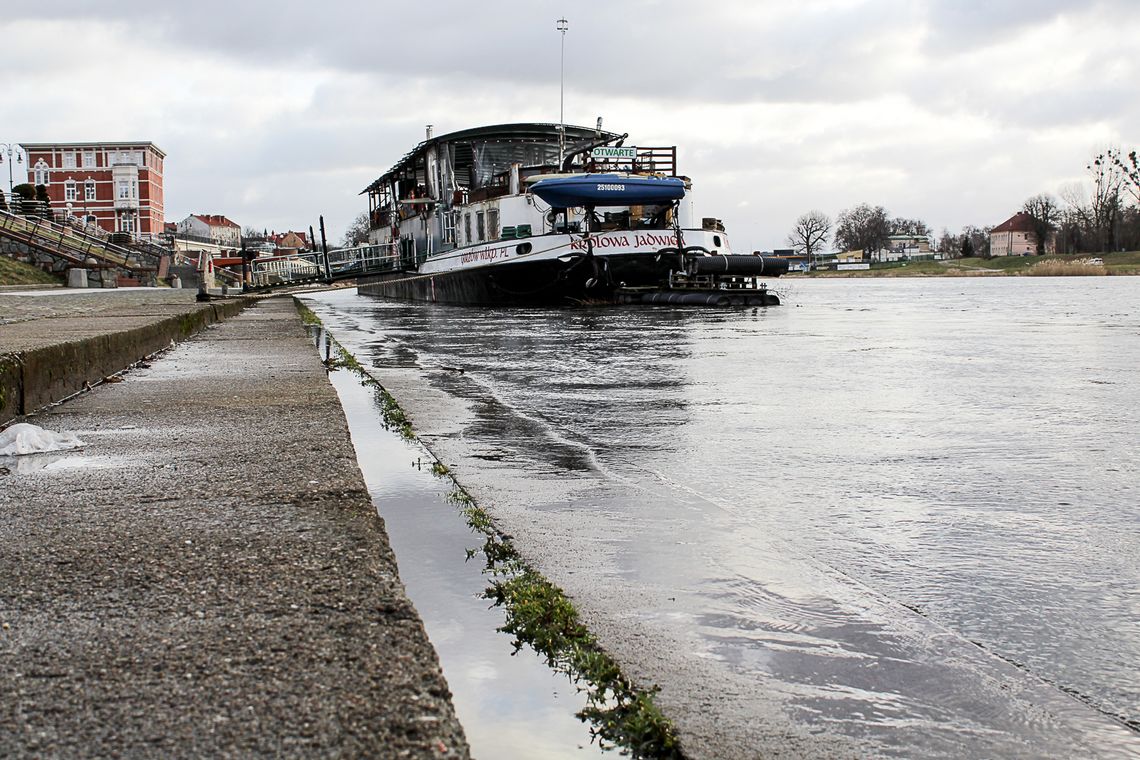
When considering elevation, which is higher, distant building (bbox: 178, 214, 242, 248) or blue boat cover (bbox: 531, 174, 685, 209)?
distant building (bbox: 178, 214, 242, 248)

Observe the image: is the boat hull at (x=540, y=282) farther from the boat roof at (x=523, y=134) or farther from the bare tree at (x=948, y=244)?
the bare tree at (x=948, y=244)

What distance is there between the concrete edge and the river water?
5.89 ft

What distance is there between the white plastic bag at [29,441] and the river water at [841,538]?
1479mm

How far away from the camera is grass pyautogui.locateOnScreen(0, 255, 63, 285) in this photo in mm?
30016

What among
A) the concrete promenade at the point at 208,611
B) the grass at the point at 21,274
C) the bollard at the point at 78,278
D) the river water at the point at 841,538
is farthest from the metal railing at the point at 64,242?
the concrete promenade at the point at 208,611

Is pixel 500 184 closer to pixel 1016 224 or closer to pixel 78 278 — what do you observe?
pixel 78 278

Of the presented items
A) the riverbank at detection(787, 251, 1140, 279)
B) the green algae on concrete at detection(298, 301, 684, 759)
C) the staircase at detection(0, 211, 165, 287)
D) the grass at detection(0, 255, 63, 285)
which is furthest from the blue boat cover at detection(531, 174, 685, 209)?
the riverbank at detection(787, 251, 1140, 279)

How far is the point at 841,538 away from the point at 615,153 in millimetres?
24256

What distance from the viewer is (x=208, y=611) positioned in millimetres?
2090

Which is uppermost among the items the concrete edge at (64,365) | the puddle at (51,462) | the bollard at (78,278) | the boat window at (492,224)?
the boat window at (492,224)

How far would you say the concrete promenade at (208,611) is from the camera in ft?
5.15

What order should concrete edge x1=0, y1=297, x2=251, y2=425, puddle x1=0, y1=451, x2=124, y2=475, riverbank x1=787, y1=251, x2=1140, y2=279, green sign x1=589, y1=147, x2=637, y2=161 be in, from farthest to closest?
riverbank x1=787, y1=251, x2=1140, y2=279, green sign x1=589, y1=147, x2=637, y2=161, concrete edge x1=0, y1=297, x2=251, y2=425, puddle x1=0, y1=451, x2=124, y2=475

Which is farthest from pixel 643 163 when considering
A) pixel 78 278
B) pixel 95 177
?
pixel 95 177

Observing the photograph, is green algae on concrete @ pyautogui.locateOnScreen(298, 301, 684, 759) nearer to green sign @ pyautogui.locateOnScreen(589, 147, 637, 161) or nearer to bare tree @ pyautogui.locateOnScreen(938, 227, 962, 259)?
green sign @ pyautogui.locateOnScreen(589, 147, 637, 161)
